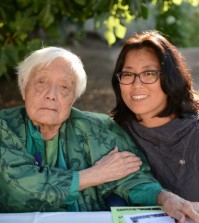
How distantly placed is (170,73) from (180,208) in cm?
74

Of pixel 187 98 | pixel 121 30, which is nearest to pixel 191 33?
pixel 121 30

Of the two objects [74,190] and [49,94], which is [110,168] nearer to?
[74,190]

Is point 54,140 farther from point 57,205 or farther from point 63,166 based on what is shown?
point 57,205

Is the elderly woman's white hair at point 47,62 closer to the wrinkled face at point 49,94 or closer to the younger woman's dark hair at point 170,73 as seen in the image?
the wrinkled face at point 49,94

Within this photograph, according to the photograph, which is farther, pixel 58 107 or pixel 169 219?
pixel 58 107

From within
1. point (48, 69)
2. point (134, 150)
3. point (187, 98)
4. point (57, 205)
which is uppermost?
point (48, 69)

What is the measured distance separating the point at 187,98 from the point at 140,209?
75 cm

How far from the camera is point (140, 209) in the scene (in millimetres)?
2182

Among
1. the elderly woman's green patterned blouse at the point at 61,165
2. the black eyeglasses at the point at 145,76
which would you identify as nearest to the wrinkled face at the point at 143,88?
the black eyeglasses at the point at 145,76

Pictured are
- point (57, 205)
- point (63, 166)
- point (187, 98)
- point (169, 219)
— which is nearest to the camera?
point (169, 219)

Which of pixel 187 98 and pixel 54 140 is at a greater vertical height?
pixel 187 98

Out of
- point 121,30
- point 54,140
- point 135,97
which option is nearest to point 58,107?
point 54,140

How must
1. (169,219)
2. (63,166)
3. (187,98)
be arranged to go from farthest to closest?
1. (187,98)
2. (63,166)
3. (169,219)

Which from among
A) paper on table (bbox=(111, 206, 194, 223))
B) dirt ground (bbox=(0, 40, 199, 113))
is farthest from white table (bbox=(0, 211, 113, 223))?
dirt ground (bbox=(0, 40, 199, 113))
